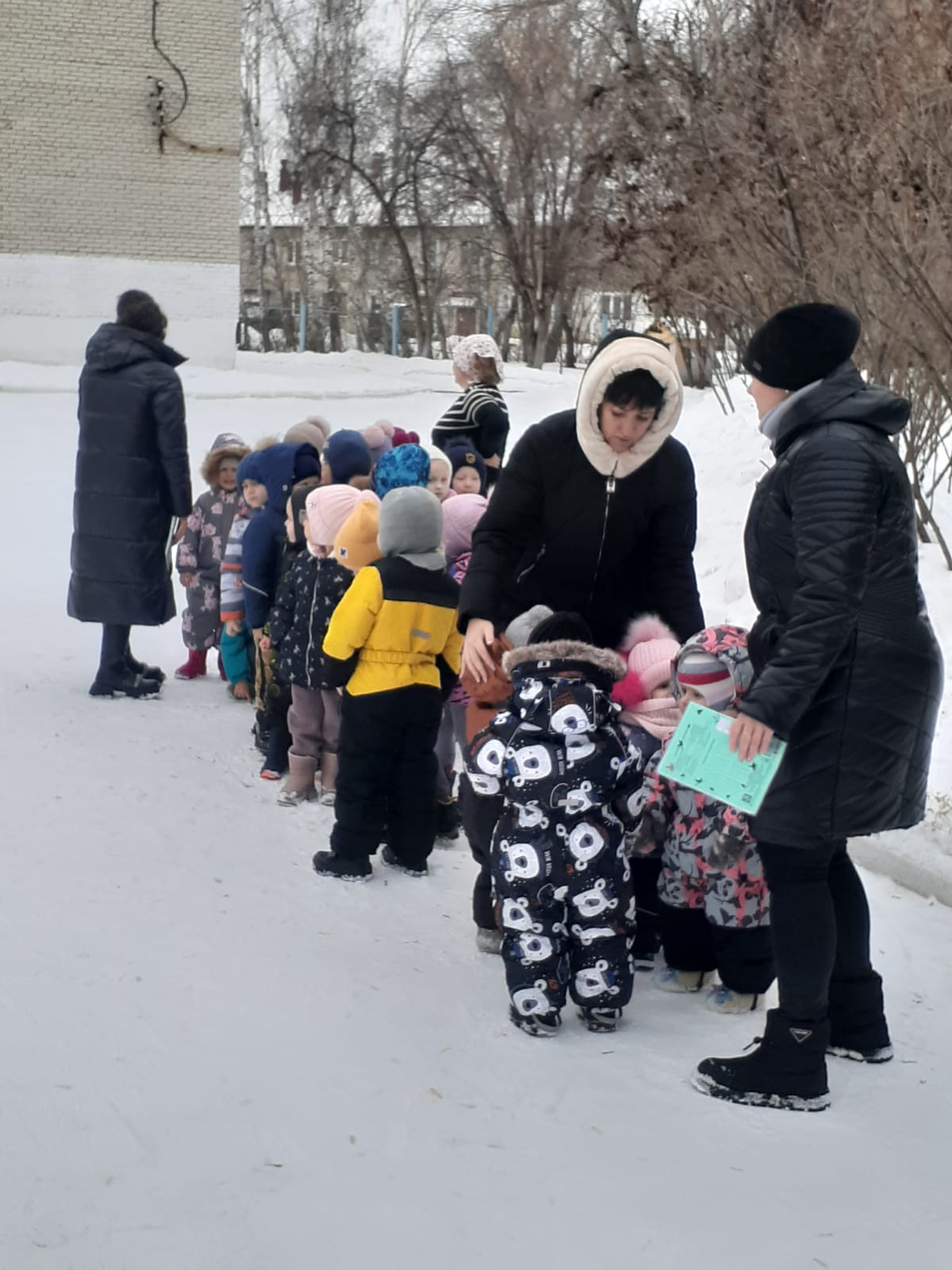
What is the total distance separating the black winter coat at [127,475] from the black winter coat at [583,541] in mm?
3390

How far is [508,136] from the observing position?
3136 cm

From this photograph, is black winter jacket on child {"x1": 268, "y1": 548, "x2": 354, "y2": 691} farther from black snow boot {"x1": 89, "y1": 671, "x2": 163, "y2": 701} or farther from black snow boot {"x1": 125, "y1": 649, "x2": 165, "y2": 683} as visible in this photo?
black snow boot {"x1": 125, "y1": 649, "x2": 165, "y2": 683}

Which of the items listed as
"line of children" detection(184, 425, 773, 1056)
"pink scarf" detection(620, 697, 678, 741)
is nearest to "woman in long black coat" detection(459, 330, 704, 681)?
"line of children" detection(184, 425, 773, 1056)

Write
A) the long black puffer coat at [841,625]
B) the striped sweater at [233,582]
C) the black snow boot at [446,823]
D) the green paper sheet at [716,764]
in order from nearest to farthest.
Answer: the long black puffer coat at [841,625] → the green paper sheet at [716,764] → the black snow boot at [446,823] → the striped sweater at [233,582]

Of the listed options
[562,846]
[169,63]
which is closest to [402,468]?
[562,846]

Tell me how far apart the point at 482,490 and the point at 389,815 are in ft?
7.19

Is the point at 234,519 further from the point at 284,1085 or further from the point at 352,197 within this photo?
the point at 352,197

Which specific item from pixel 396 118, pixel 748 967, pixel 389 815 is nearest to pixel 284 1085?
pixel 748 967

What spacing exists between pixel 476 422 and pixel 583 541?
9.21ft

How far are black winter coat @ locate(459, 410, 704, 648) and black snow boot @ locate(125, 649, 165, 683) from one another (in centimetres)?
359

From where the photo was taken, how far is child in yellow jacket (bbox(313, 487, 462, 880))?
4.55 metres

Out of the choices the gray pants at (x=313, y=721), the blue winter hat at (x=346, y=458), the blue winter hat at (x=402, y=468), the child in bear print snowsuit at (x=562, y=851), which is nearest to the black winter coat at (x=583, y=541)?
the child in bear print snowsuit at (x=562, y=851)

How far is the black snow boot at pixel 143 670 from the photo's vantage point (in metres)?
7.14

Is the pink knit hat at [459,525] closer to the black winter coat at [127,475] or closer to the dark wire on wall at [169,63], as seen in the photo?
the black winter coat at [127,475]
